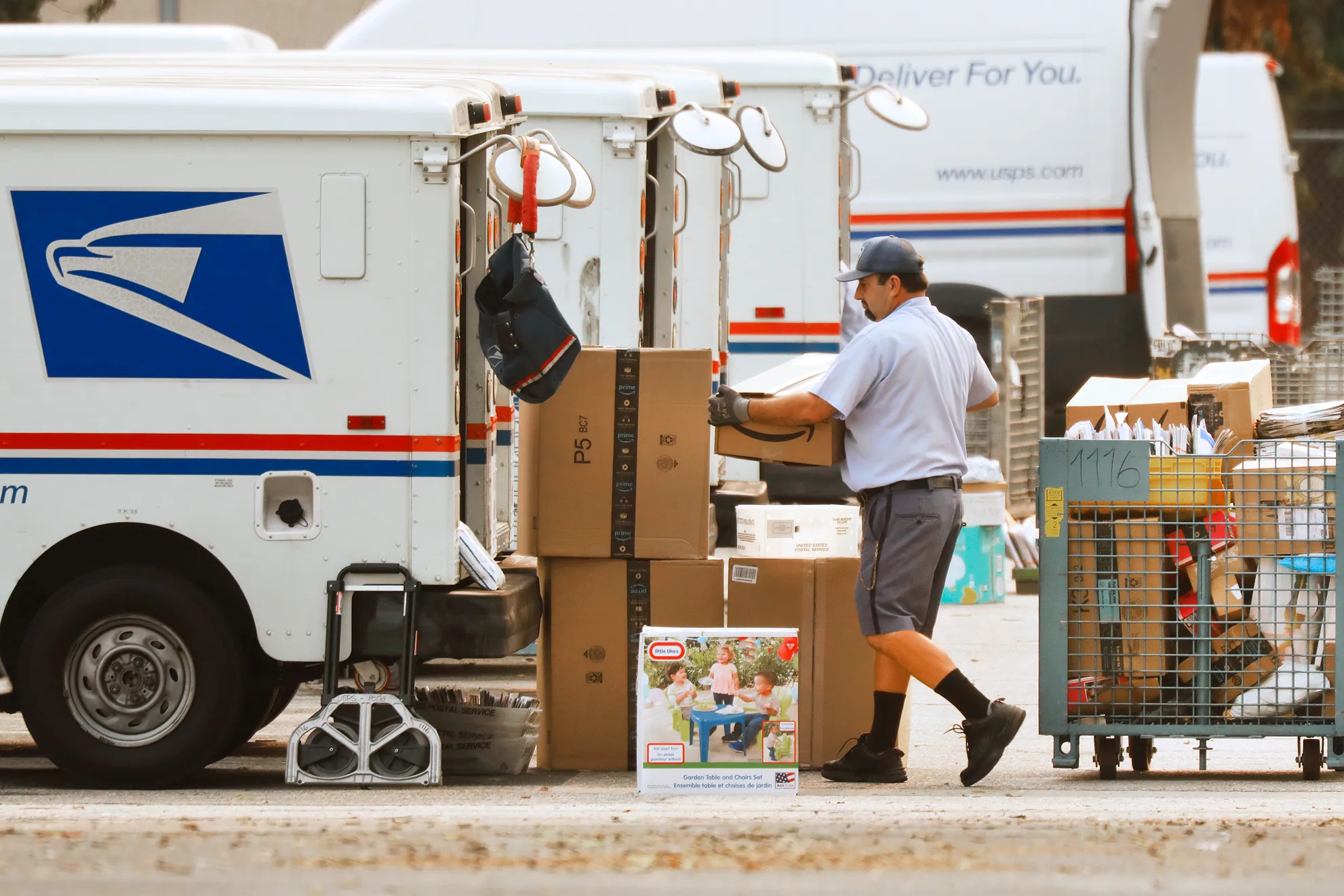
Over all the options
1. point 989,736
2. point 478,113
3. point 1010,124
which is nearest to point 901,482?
point 989,736

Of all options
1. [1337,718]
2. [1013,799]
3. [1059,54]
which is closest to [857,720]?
[1013,799]

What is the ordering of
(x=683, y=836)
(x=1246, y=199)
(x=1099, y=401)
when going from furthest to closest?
(x=1246, y=199) → (x=1099, y=401) → (x=683, y=836)

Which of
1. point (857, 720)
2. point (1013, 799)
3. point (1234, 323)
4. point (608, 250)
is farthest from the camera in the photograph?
point (1234, 323)

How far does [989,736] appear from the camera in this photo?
6387mm

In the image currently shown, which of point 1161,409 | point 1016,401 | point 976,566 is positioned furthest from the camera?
point 1016,401

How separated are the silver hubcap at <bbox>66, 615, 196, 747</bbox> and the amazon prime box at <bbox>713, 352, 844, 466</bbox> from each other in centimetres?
184

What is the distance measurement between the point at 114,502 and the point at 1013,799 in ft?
9.37

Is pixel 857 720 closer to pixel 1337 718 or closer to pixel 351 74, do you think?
pixel 1337 718

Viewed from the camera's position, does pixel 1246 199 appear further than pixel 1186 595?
Yes

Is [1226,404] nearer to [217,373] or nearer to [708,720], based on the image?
[708,720]

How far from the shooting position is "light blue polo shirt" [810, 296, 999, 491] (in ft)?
21.2

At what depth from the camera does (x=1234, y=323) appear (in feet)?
46.5

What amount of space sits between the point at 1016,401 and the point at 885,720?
582 centimetres

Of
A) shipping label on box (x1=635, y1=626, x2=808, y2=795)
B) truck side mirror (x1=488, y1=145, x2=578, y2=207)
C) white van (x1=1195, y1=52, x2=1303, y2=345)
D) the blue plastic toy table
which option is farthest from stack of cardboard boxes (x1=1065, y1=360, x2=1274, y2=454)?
white van (x1=1195, y1=52, x2=1303, y2=345)
